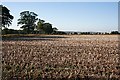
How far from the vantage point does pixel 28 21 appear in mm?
97000

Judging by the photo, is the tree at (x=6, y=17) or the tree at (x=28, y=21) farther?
the tree at (x=28, y=21)

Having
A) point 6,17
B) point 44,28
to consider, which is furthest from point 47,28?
point 6,17

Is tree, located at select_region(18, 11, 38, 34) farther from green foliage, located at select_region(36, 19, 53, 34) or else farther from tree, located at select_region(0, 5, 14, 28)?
tree, located at select_region(0, 5, 14, 28)

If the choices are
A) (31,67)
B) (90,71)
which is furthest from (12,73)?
(90,71)

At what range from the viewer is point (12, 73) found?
7.81 m

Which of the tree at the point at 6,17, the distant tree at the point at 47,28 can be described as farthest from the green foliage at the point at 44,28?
the tree at the point at 6,17

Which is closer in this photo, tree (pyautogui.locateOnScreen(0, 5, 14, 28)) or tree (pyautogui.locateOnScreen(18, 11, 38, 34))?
tree (pyautogui.locateOnScreen(0, 5, 14, 28))

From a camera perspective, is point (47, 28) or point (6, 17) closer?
point (6, 17)

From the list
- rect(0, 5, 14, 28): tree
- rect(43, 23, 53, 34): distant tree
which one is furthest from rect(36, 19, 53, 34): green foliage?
rect(0, 5, 14, 28): tree

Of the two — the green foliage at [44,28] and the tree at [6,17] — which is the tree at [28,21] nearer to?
the green foliage at [44,28]

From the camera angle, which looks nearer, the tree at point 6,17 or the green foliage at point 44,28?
the tree at point 6,17

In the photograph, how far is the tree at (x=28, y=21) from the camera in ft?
312

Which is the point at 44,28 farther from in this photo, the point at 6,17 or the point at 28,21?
the point at 6,17

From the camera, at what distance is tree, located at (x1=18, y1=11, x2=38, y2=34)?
9519cm
